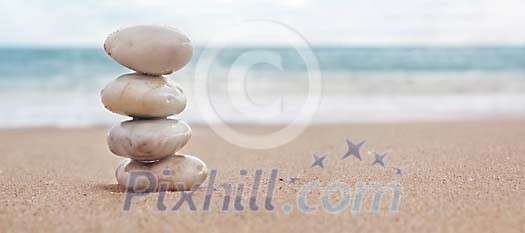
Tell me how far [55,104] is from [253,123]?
3113mm

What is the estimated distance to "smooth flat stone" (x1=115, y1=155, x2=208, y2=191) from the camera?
2.63 metres

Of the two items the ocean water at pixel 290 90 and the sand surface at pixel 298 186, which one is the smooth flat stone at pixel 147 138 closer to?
the sand surface at pixel 298 186

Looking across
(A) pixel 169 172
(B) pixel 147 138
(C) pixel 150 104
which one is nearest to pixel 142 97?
(C) pixel 150 104

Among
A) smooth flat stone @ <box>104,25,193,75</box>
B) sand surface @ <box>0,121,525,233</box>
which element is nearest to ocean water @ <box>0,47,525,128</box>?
sand surface @ <box>0,121,525,233</box>

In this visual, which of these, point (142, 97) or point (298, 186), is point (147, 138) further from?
point (298, 186)

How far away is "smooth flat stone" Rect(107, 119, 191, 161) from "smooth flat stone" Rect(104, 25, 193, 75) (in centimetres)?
24

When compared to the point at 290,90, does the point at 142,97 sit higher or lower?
lower

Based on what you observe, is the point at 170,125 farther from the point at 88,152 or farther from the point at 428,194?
the point at 88,152

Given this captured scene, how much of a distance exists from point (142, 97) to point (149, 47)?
0.21 m

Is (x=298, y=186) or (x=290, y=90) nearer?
(x=298, y=186)

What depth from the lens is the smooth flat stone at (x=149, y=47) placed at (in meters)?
2.56

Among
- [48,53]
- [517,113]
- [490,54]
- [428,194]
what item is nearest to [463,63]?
[490,54]

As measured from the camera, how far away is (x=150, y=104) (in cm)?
254

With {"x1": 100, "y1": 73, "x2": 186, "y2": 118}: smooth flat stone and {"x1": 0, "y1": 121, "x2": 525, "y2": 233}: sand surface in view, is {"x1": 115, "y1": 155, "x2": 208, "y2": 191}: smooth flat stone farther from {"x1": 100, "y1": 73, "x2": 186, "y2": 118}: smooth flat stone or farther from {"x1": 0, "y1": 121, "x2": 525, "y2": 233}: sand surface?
{"x1": 100, "y1": 73, "x2": 186, "y2": 118}: smooth flat stone
